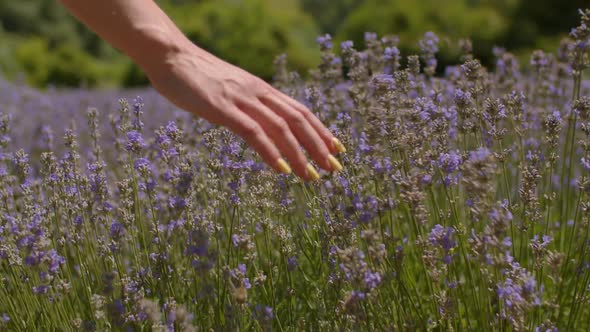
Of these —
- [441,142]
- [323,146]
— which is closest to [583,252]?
[441,142]

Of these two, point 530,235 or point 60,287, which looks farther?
point 530,235

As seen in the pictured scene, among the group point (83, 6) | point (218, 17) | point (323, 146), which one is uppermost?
point (218, 17)

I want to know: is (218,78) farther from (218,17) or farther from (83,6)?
(218,17)

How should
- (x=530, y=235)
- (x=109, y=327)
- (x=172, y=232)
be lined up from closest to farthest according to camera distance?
(x=109, y=327) → (x=172, y=232) → (x=530, y=235)

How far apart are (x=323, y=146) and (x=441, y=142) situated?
0.81 m

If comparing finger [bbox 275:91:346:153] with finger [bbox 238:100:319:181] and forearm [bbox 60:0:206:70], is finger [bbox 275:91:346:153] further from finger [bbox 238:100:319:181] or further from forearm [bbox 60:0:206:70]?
forearm [bbox 60:0:206:70]

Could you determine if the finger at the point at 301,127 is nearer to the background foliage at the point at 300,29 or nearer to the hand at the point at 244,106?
the hand at the point at 244,106

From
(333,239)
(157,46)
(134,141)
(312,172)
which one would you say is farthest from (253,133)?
(134,141)

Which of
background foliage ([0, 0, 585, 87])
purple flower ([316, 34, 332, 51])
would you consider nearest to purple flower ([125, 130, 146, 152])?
purple flower ([316, 34, 332, 51])

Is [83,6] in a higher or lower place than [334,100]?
lower

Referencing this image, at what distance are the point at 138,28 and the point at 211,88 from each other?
0.21m

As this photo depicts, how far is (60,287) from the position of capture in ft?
6.59

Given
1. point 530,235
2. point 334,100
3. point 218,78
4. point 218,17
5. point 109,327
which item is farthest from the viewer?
point 218,17

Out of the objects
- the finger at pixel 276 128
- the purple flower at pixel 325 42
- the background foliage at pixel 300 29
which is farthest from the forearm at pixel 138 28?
the background foliage at pixel 300 29
